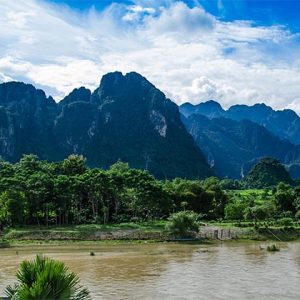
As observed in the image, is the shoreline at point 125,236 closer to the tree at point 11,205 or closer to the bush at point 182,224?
the bush at point 182,224

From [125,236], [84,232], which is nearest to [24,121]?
[84,232]

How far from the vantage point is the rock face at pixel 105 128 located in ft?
534

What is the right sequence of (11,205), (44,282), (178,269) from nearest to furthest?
(44,282) → (178,269) → (11,205)

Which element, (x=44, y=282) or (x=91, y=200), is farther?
(x=91, y=200)

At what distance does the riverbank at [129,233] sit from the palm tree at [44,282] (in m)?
36.8

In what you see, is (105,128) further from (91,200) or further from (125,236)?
(125,236)

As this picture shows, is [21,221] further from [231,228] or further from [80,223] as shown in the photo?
[231,228]

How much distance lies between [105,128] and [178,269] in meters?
147

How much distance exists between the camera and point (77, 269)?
30.5 metres

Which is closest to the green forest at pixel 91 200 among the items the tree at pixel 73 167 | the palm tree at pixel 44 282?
the tree at pixel 73 167

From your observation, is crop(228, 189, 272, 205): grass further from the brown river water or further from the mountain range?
the mountain range

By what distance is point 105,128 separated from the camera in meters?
176

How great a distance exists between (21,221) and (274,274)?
111 feet

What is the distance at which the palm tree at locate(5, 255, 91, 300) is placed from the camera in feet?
30.2
